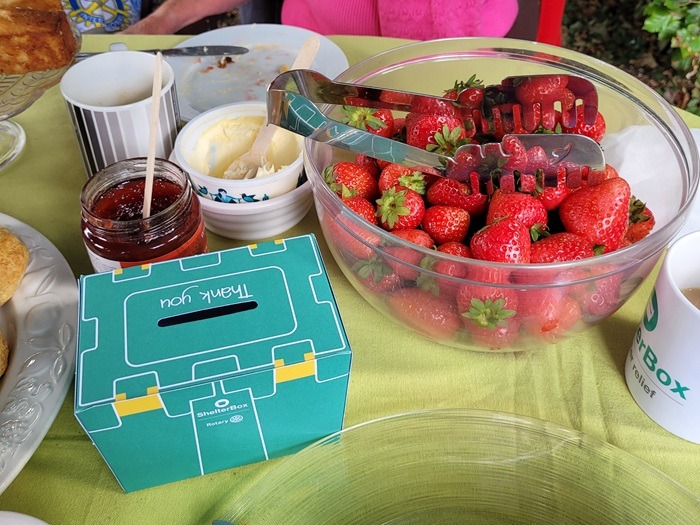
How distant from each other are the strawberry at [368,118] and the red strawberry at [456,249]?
0.18 meters

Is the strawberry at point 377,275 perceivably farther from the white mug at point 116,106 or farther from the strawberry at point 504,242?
the white mug at point 116,106

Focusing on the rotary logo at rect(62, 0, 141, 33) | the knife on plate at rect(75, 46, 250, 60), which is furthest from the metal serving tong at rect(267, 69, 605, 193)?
the rotary logo at rect(62, 0, 141, 33)

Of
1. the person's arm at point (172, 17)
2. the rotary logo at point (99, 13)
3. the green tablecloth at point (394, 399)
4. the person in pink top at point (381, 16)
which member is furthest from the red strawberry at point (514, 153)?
the rotary logo at point (99, 13)

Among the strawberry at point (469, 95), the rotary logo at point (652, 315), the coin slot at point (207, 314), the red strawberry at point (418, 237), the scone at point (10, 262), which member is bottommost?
the scone at point (10, 262)

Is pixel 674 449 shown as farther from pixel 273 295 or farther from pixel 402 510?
pixel 273 295

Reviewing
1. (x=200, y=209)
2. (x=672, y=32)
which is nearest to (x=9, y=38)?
(x=200, y=209)

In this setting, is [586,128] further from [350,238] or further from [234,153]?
[234,153]

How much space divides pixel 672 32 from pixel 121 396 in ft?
7.13

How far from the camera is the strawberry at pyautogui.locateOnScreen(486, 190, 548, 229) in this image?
0.67 m

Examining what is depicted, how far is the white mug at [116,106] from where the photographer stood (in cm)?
81

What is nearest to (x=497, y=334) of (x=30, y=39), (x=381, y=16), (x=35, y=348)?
(x=35, y=348)

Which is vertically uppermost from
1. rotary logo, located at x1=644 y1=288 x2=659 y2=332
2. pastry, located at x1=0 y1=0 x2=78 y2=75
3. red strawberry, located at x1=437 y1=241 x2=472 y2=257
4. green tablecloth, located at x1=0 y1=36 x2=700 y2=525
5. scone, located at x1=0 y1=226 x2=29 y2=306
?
pastry, located at x1=0 y1=0 x2=78 y2=75

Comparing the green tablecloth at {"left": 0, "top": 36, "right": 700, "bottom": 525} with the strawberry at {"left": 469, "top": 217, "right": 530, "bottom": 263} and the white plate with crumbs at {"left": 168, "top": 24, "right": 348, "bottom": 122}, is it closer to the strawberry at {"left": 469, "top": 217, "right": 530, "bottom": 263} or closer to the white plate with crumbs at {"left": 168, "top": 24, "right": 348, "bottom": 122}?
the strawberry at {"left": 469, "top": 217, "right": 530, "bottom": 263}

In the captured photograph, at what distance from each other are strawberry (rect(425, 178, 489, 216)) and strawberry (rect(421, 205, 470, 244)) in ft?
0.05
